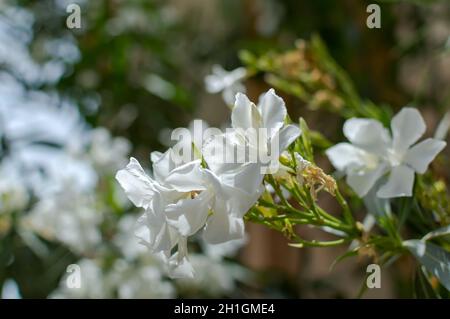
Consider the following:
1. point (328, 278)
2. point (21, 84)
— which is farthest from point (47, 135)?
point (328, 278)

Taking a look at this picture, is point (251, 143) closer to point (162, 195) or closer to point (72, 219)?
point (162, 195)

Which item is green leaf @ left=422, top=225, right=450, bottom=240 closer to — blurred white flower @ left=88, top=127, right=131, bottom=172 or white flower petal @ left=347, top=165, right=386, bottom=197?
white flower petal @ left=347, top=165, right=386, bottom=197

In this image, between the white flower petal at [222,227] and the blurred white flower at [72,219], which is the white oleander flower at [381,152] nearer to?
the white flower petal at [222,227]

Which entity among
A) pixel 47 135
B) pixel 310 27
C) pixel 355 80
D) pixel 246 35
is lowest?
pixel 47 135

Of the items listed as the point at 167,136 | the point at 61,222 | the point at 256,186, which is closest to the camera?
the point at 256,186

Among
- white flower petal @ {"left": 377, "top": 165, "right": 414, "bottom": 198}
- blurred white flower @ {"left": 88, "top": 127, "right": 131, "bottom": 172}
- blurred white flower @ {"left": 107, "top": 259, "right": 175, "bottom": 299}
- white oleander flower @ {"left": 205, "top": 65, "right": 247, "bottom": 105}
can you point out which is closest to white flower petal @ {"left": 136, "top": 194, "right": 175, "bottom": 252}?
white flower petal @ {"left": 377, "top": 165, "right": 414, "bottom": 198}

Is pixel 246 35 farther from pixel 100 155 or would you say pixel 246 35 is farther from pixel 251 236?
pixel 100 155

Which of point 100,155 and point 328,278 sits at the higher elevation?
point 100,155

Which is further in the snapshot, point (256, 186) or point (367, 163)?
point (367, 163)
